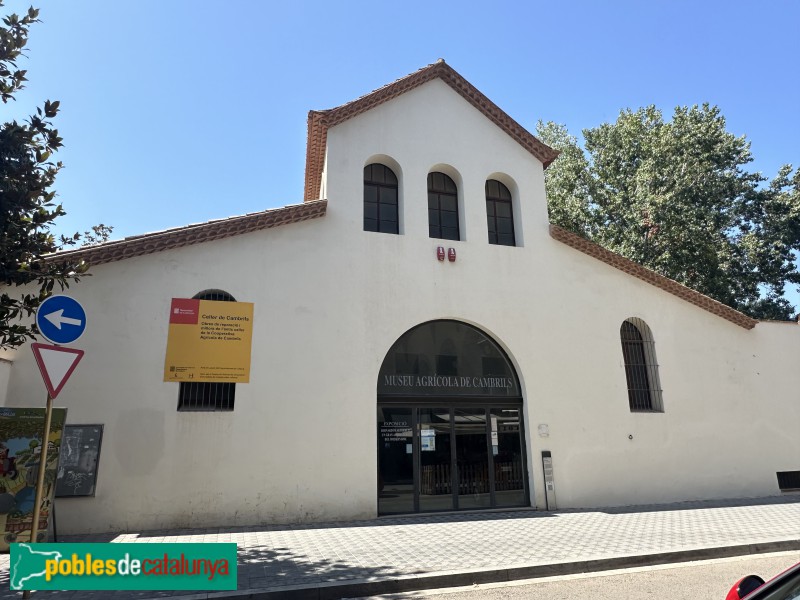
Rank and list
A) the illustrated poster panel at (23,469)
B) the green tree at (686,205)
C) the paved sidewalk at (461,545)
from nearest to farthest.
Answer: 1. the paved sidewalk at (461,545)
2. the illustrated poster panel at (23,469)
3. the green tree at (686,205)

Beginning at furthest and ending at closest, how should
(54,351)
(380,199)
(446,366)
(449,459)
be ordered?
(380,199) → (446,366) → (449,459) → (54,351)

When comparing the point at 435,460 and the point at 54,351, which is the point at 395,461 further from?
the point at 54,351

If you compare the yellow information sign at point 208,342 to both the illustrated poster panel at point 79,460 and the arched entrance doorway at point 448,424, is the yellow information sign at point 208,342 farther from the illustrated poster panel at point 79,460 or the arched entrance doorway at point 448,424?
the arched entrance doorway at point 448,424

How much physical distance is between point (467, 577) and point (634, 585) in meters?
2.06

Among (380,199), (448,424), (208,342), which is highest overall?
(380,199)

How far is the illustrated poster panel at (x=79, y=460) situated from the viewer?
891 centimetres

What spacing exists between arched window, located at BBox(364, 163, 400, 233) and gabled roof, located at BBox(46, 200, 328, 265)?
1.30m

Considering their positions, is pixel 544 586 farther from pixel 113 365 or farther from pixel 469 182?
pixel 469 182

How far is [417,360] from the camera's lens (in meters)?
11.8

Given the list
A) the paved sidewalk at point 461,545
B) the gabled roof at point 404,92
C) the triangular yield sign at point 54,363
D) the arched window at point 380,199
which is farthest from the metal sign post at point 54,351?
the gabled roof at point 404,92

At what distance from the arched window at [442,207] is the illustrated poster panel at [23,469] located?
29.0ft

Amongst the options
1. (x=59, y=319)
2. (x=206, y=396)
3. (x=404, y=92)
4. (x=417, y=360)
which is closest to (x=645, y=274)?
(x=417, y=360)

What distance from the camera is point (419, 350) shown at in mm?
11844

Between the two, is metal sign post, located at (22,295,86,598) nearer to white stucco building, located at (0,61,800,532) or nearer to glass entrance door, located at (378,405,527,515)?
white stucco building, located at (0,61,800,532)
